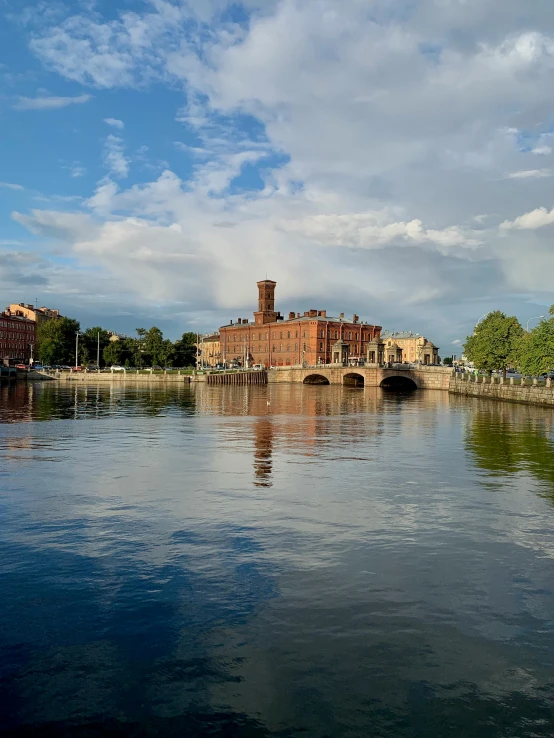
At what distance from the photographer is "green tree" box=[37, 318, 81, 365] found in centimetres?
18775

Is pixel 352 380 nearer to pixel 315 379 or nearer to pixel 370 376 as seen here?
pixel 315 379

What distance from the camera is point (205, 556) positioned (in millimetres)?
15312

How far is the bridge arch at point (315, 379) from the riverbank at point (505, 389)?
49.7m

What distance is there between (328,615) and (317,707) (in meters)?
2.98

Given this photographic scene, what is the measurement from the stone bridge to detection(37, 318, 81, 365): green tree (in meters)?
67.1

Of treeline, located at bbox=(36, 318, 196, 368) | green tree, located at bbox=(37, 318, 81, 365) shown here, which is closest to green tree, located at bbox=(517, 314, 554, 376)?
treeline, located at bbox=(36, 318, 196, 368)

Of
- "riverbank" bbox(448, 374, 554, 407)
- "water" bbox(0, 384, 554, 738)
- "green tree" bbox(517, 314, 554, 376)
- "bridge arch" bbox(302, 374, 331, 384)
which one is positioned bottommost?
"water" bbox(0, 384, 554, 738)

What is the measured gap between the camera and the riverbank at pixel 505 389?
236 feet

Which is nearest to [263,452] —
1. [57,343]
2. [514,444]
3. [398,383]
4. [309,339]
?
[514,444]

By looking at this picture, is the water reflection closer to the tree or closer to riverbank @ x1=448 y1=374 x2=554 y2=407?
riverbank @ x1=448 y1=374 x2=554 y2=407

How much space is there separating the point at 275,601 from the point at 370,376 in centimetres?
12533

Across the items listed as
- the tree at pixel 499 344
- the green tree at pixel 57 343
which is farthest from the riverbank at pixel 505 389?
the green tree at pixel 57 343

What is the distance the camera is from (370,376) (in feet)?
447

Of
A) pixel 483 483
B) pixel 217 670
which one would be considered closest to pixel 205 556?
pixel 217 670
